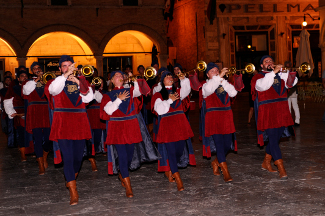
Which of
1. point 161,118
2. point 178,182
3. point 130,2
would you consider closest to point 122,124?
point 161,118

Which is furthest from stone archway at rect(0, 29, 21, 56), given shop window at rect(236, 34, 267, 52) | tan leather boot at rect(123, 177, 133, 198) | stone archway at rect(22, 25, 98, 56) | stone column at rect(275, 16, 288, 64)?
tan leather boot at rect(123, 177, 133, 198)

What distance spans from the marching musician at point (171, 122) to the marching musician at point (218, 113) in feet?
1.40

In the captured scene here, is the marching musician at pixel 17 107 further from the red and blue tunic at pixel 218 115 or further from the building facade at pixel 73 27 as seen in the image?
the building facade at pixel 73 27

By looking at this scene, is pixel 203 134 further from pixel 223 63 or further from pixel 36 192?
pixel 223 63

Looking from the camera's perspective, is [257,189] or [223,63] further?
[223,63]

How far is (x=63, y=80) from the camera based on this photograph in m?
6.66

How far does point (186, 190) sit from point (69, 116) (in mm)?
2016

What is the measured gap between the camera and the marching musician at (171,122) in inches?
284

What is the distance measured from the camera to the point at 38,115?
30.0ft

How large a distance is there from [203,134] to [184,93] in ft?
3.20

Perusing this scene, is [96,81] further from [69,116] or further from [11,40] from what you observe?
[11,40]

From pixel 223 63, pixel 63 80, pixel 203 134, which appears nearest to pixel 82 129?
pixel 63 80

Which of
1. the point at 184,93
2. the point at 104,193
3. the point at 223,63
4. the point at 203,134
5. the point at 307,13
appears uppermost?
the point at 307,13

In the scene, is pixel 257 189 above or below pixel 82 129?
below
